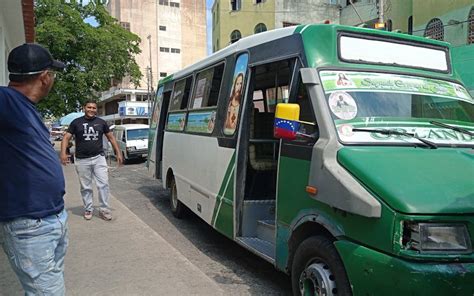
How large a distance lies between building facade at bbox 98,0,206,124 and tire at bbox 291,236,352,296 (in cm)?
5093

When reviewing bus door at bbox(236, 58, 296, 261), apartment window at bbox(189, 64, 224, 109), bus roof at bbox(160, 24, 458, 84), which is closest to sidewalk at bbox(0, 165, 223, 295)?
bus door at bbox(236, 58, 296, 261)

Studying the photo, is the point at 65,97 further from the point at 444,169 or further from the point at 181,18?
the point at 181,18

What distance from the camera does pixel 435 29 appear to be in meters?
16.7

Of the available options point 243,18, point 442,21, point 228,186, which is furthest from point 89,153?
point 243,18

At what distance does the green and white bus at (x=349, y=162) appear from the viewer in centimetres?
275

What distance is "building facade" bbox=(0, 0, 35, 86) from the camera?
25.0 ft

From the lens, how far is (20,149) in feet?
7.95

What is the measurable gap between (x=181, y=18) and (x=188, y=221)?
55940mm

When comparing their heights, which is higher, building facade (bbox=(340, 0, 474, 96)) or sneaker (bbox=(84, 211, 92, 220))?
building facade (bbox=(340, 0, 474, 96))

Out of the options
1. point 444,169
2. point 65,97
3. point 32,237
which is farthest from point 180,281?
point 65,97

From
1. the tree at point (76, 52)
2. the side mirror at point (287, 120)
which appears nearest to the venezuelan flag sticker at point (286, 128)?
the side mirror at point (287, 120)

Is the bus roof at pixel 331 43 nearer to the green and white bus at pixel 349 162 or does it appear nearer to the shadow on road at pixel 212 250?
the green and white bus at pixel 349 162

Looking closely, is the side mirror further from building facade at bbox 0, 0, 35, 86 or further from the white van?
the white van

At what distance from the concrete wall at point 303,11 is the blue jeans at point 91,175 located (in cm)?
2229
